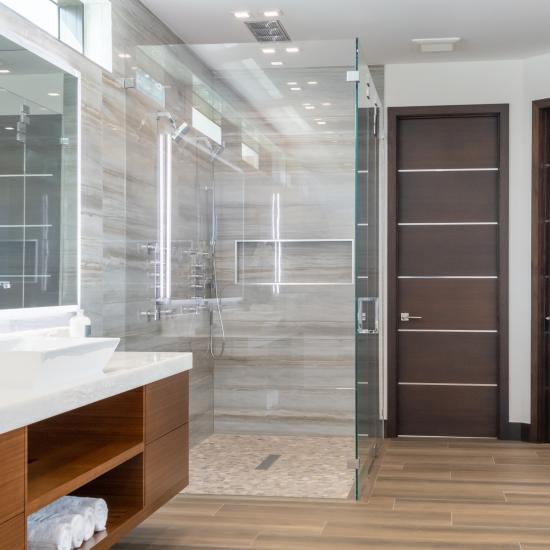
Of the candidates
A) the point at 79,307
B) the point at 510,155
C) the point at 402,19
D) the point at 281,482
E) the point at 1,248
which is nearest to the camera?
the point at 1,248

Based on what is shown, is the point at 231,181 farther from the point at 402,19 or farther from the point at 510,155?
the point at 510,155

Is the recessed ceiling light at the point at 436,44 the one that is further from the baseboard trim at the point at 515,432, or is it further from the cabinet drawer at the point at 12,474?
the cabinet drawer at the point at 12,474

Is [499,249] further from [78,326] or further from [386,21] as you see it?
[78,326]

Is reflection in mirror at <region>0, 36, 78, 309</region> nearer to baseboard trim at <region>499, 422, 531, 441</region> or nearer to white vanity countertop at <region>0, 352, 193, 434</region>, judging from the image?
white vanity countertop at <region>0, 352, 193, 434</region>

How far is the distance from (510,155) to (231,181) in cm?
231

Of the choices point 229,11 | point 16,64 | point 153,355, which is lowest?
point 153,355

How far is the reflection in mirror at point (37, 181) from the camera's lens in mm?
3281

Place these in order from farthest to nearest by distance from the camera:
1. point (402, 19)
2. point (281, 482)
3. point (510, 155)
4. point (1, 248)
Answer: point (510, 155), point (402, 19), point (281, 482), point (1, 248)

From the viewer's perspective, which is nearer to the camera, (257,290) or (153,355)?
(153,355)

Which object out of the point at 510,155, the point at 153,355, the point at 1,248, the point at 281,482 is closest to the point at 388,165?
the point at 510,155

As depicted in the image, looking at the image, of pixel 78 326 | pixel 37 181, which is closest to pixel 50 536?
pixel 78 326

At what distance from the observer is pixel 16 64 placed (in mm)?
3326

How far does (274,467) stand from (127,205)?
5.00 ft

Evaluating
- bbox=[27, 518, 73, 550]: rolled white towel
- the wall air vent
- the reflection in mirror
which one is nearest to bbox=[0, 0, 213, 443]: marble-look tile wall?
the reflection in mirror
